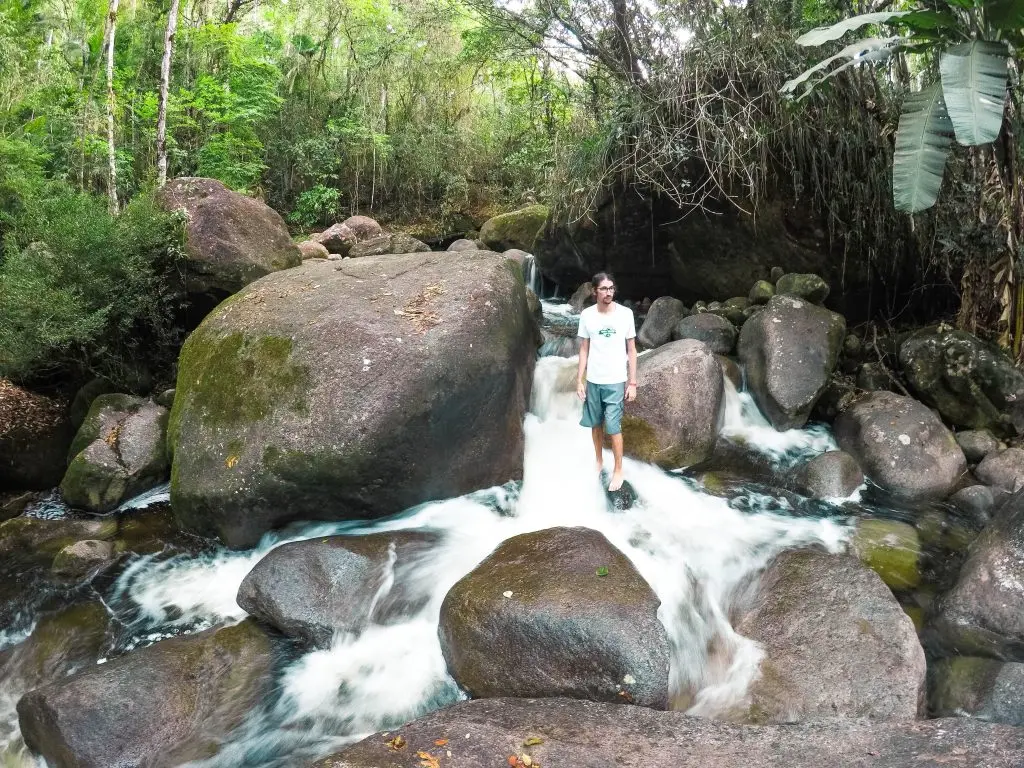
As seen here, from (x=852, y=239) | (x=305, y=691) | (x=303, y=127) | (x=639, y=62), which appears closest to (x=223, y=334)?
(x=305, y=691)

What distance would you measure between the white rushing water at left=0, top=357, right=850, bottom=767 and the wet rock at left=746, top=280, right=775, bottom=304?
2016mm

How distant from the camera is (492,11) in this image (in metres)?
8.48

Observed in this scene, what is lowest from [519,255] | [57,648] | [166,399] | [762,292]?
[57,648]

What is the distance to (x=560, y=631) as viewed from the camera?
11.0ft

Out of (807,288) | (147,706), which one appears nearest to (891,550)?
(807,288)

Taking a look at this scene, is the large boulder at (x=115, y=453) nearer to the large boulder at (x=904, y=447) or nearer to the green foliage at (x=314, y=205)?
the large boulder at (x=904, y=447)

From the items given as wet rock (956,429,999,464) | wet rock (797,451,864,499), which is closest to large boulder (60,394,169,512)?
wet rock (797,451,864,499)

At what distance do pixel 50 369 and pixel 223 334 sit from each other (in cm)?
267

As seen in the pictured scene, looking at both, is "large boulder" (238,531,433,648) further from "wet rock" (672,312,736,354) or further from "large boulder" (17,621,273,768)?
"wet rock" (672,312,736,354)

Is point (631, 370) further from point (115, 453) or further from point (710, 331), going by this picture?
point (115, 453)

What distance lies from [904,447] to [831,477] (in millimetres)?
776

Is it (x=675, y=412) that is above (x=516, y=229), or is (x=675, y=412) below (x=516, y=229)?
below

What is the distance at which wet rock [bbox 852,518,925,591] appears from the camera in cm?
445

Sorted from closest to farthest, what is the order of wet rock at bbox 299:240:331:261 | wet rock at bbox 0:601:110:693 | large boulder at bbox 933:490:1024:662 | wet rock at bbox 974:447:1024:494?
large boulder at bbox 933:490:1024:662 → wet rock at bbox 0:601:110:693 → wet rock at bbox 974:447:1024:494 → wet rock at bbox 299:240:331:261
